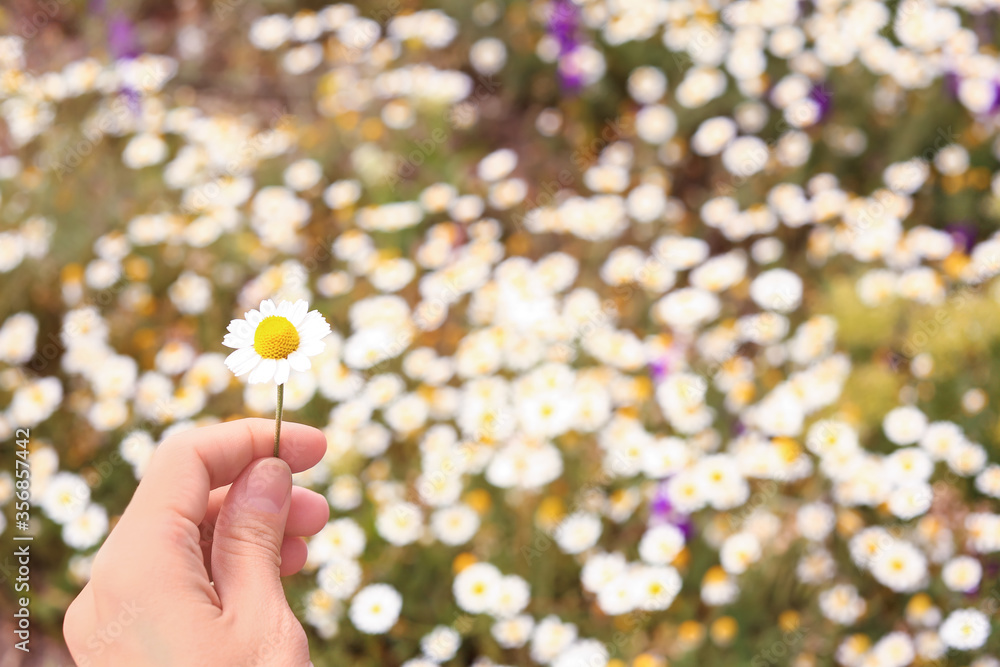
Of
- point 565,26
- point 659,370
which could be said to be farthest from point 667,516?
point 565,26

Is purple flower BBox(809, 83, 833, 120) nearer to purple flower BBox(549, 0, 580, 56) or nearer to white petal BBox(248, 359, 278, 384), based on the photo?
purple flower BBox(549, 0, 580, 56)

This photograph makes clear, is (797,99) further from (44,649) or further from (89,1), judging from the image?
(89,1)

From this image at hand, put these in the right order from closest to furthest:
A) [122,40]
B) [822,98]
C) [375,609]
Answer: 1. [375,609]
2. [822,98]
3. [122,40]

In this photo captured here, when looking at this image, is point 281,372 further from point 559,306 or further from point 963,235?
point 963,235

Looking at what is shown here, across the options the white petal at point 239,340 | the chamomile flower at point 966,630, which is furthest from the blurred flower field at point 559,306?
the white petal at point 239,340

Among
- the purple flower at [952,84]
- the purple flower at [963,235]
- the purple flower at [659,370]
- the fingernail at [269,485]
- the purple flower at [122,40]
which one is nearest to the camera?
the fingernail at [269,485]

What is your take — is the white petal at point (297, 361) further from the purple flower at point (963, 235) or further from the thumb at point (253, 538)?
the purple flower at point (963, 235)

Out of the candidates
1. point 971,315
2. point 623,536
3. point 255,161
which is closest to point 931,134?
point 971,315
